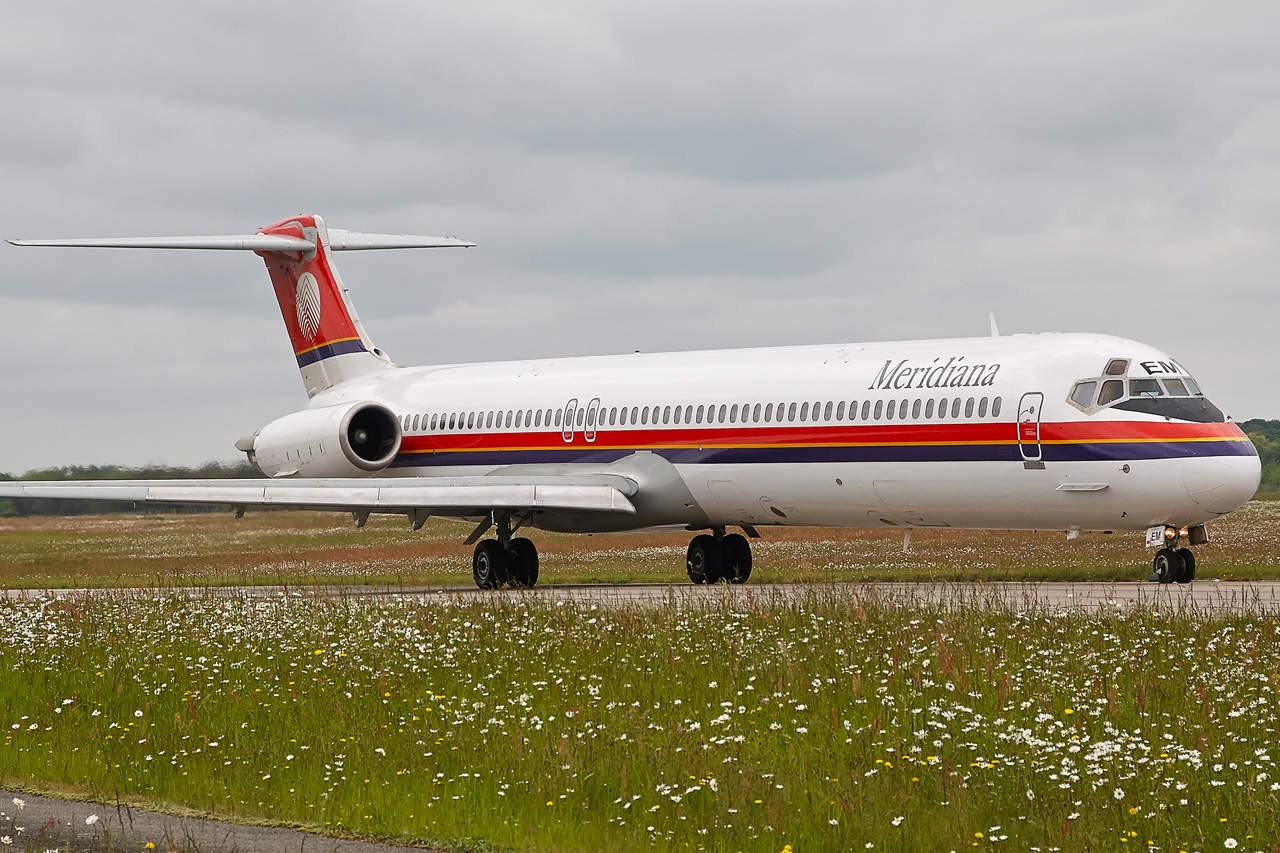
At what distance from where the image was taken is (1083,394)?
20.2 m

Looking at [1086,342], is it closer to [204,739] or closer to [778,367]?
[778,367]

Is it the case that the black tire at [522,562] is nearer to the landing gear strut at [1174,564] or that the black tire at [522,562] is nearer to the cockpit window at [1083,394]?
the cockpit window at [1083,394]

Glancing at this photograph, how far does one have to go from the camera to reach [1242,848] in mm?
6973

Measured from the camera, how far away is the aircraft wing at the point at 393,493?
24.6 metres

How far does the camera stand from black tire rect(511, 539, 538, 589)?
26.2m

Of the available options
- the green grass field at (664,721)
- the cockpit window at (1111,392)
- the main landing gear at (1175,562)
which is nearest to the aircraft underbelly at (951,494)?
the main landing gear at (1175,562)

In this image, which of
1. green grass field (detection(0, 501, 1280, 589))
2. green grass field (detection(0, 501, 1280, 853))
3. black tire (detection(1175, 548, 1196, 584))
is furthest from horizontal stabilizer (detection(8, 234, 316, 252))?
black tire (detection(1175, 548, 1196, 584))

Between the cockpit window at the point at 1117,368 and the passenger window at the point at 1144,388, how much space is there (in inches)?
6.6

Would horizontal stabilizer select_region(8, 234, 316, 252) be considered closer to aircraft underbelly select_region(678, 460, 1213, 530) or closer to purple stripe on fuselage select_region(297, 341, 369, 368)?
purple stripe on fuselage select_region(297, 341, 369, 368)

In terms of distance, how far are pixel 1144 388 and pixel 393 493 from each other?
1141 centimetres

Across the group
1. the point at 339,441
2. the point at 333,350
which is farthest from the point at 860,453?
the point at 333,350

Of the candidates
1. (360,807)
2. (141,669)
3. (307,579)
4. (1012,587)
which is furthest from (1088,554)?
(360,807)

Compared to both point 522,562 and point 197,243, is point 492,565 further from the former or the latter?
point 197,243

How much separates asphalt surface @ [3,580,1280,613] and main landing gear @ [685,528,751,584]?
25.3 inches
